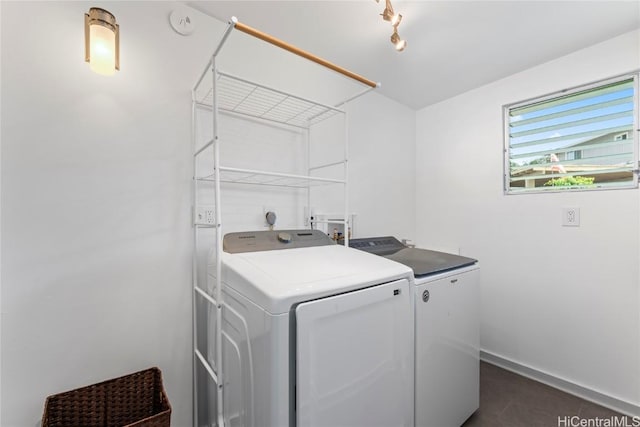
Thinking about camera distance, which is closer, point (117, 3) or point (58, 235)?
point (58, 235)

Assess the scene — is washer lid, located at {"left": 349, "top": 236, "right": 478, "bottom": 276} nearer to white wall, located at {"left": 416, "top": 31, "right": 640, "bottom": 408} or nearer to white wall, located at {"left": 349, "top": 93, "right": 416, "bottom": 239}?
white wall, located at {"left": 349, "top": 93, "right": 416, "bottom": 239}

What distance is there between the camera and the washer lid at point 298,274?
87 centimetres

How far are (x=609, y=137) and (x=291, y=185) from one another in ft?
7.03

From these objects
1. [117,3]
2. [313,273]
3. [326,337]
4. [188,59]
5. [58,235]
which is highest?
[117,3]

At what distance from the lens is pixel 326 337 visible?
916mm

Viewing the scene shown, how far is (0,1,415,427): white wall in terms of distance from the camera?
1.05 m

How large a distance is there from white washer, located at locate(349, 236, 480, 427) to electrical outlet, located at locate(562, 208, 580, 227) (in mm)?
890

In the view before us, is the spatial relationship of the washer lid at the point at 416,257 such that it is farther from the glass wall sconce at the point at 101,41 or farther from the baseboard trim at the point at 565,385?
the glass wall sconce at the point at 101,41

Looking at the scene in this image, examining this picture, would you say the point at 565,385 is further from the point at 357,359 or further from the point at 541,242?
the point at 357,359

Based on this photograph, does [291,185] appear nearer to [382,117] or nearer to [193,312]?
[193,312]

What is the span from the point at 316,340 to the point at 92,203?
1159 mm

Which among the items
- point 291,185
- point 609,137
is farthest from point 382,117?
point 609,137

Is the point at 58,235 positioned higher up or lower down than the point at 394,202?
lower down

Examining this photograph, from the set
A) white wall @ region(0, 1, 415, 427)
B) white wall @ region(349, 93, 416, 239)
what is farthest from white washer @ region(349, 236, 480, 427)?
white wall @ region(0, 1, 415, 427)
